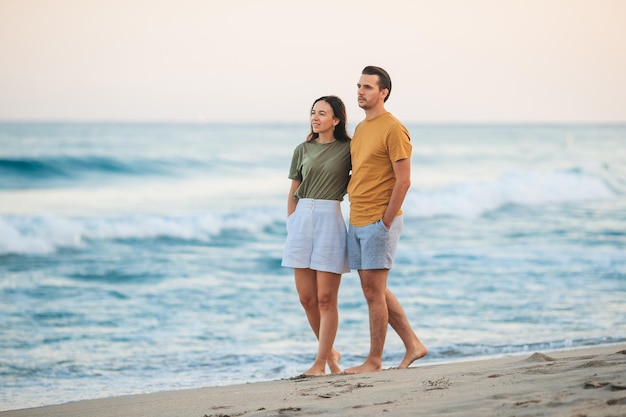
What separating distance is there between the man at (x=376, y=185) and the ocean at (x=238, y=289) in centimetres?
157

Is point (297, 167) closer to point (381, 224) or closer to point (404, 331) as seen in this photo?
point (381, 224)

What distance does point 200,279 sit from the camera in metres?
10.8

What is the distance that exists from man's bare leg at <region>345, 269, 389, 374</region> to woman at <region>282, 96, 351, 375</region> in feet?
0.57

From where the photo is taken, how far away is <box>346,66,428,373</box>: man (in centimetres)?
504

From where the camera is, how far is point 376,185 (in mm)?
5133

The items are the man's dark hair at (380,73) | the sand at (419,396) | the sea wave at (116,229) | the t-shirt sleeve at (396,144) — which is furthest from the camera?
the sea wave at (116,229)

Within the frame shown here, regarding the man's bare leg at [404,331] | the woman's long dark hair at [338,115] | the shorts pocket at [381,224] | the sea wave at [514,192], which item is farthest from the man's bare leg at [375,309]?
the sea wave at [514,192]

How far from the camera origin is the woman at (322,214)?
5289mm

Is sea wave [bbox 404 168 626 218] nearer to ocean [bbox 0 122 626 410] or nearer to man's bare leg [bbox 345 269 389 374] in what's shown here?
ocean [bbox 0 122 626 410]

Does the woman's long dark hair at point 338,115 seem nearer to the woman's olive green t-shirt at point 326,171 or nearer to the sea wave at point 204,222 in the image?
the woman's olive green t-shirt at point 326,171

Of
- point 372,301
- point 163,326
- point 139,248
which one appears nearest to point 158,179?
point 139,248

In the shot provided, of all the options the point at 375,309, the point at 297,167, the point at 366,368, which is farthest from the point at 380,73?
the point at 366,368

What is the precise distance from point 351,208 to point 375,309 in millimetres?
678

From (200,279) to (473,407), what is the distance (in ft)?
24.9
